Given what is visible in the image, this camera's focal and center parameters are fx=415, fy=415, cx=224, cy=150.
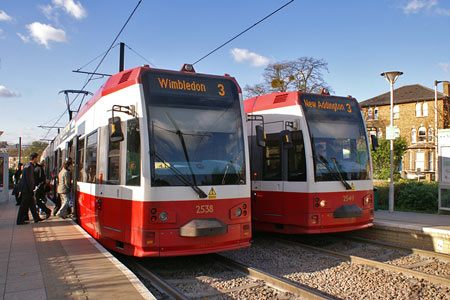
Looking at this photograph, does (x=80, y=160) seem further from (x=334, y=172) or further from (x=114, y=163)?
(x=334, y=172)

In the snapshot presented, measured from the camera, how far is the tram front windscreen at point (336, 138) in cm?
925

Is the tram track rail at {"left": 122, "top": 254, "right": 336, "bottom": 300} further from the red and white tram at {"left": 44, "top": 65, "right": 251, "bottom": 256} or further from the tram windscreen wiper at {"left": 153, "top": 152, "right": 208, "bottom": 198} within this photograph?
the tram windscreen wiper at {"left": 153, "top": 152, "right": 208, "bottom": 198}

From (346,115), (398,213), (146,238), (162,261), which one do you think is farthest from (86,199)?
(398,213)

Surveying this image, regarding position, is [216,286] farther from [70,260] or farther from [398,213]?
[398,213]

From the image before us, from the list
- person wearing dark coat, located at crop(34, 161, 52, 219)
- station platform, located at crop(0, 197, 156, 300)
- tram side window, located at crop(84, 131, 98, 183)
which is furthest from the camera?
person wearing dark coat, located at crop(34, 161, 52, 219)

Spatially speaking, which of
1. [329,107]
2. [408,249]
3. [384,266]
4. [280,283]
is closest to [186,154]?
[280,283]

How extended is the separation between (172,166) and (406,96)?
4655cm

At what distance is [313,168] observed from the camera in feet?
29.9

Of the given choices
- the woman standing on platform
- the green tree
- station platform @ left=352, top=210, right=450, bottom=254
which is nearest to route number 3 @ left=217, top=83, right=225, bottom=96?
the woman standing on platform

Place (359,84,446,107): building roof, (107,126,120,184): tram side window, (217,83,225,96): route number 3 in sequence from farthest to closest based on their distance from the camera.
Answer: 1. (359,84,446,107): building roof
2. (217,83,225,96): route number 3
3. (107,126,120,184): tram side window

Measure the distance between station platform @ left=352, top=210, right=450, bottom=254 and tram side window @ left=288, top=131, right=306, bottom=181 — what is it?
9.84ft

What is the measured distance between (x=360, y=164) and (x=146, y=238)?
18.4ft

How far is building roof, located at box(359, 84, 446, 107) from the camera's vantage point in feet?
149

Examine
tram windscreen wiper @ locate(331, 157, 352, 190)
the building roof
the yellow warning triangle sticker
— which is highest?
the building roof
